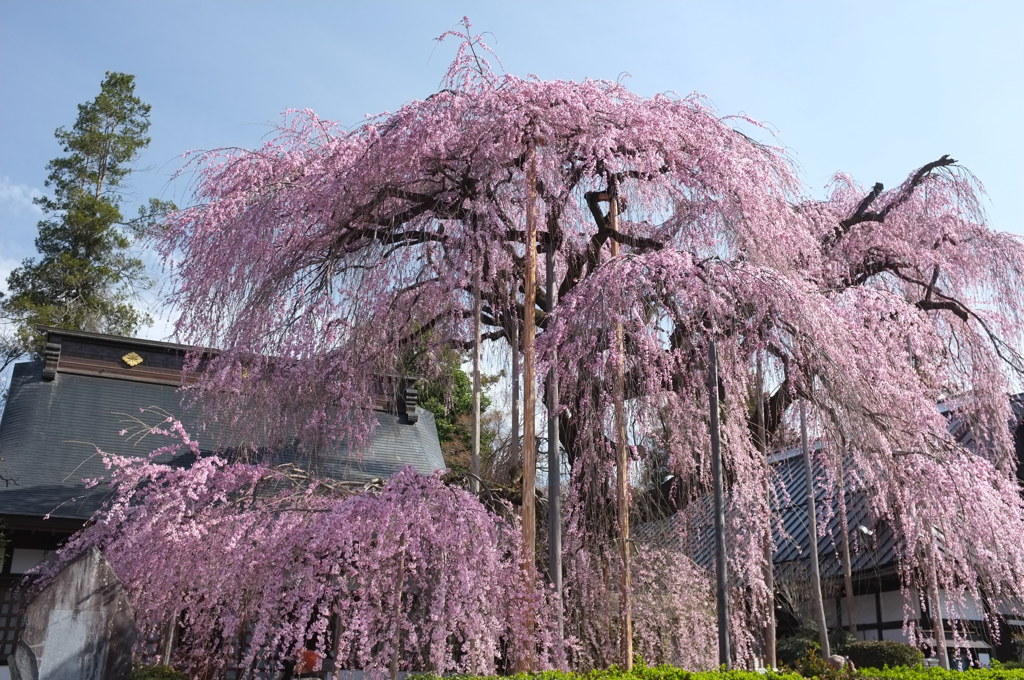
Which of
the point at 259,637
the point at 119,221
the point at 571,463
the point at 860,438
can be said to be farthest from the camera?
the point at 119,221

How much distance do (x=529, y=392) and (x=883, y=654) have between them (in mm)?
8241

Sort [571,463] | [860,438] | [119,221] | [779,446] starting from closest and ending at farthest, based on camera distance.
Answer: [860,438]
[571,463]
[779,446]
[119,221]

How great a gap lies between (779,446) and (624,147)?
4428 millimetres

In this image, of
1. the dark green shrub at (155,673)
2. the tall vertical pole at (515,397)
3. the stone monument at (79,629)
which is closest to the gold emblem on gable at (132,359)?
the stone monument at (79,629)

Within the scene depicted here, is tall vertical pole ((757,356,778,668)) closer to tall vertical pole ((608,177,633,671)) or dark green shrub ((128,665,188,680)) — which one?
tall vertical pole ((608,177,633,671))

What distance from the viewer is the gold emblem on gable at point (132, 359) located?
645 inches

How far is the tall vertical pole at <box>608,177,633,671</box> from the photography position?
881 centimetres

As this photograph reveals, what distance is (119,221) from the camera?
1045 inches

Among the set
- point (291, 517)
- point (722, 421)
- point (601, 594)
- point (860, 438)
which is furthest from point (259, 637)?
point (860, 438)

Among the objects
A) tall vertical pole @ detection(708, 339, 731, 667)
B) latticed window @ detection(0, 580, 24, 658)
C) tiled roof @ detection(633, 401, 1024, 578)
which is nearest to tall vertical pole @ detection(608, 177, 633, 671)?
tiled roof @ detection(633, 401, 1024, 578)

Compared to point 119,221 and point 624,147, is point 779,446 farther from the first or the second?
point 119,221

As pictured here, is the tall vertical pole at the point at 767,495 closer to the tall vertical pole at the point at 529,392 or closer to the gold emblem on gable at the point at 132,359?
the tall vertical pole at the point at 529,392

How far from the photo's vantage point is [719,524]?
8188 millimetres

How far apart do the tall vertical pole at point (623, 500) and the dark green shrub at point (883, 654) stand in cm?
625
